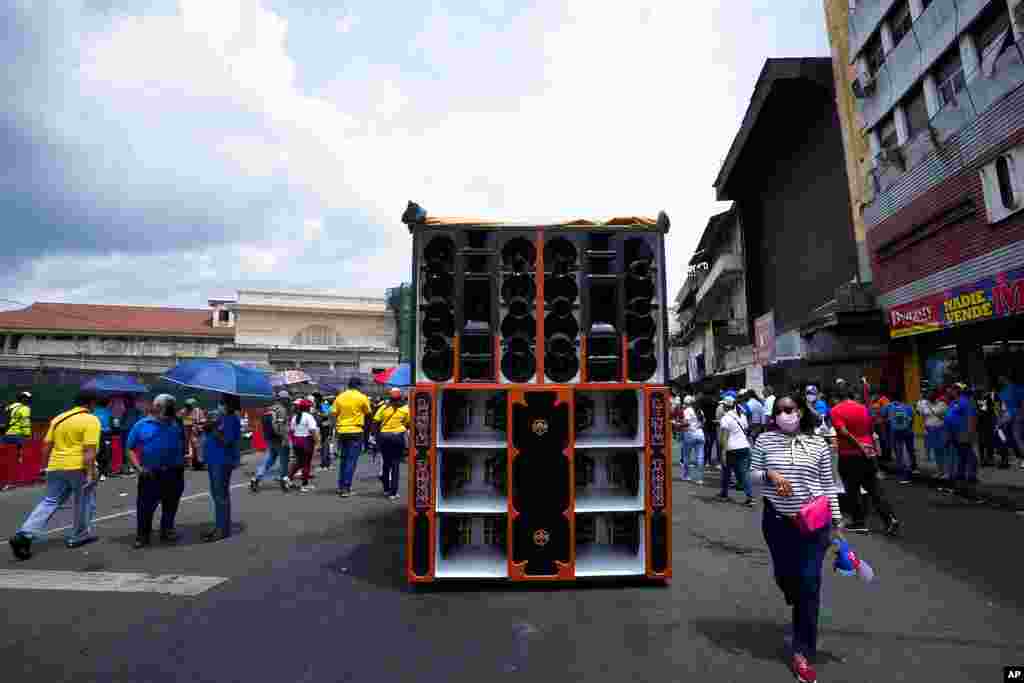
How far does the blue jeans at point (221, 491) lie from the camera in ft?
24.1

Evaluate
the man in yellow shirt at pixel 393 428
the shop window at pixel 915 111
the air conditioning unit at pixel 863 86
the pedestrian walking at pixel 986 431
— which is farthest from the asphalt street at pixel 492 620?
the air conditioning unit at pixel 863 86

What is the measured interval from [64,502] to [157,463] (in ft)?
3.96

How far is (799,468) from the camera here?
397 centimetres

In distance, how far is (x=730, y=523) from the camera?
8297 millimetres

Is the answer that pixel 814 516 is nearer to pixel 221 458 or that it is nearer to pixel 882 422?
pixel 221 458

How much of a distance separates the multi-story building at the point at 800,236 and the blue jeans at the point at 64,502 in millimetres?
14811

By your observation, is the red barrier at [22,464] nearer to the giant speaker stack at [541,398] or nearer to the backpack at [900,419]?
the giant speaker stack at [541,398]

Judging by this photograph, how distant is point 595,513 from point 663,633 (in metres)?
1.29

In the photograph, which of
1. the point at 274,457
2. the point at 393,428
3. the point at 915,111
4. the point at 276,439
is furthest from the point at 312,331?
the point at 915,111

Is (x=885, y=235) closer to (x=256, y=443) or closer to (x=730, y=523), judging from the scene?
(x=730, y=523)

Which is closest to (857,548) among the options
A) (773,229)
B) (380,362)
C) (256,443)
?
(256,443)

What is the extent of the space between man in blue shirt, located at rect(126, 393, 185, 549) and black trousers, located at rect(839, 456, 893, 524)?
8.52m

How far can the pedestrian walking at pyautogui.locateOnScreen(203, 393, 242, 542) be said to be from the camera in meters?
7.28

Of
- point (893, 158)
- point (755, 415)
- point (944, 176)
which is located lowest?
point (755, 415)
